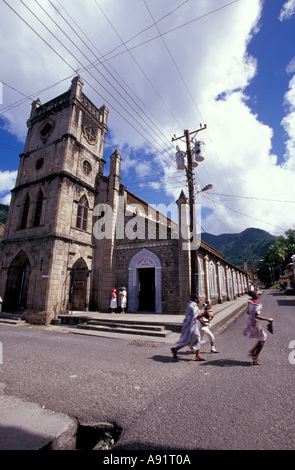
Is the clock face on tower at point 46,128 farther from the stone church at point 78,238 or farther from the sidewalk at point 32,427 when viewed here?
the sidewalk at point 32,427

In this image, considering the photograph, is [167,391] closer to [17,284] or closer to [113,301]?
[113,301]

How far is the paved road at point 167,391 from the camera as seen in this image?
2586 mm

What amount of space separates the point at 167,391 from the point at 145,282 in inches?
507

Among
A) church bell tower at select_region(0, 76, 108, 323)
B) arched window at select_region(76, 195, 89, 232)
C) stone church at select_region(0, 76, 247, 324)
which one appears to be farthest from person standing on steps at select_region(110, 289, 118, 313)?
arched window at select_region(76, 195, 89, 232)

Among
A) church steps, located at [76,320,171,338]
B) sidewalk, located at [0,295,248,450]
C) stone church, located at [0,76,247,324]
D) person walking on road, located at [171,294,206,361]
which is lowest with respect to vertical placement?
church steps, located at [76,320,171,338]

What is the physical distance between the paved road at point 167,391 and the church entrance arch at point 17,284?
9.57m

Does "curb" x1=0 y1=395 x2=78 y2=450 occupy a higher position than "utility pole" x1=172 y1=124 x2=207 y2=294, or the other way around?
"utility pole" x1=172 y1=124 x2=207 y2=294

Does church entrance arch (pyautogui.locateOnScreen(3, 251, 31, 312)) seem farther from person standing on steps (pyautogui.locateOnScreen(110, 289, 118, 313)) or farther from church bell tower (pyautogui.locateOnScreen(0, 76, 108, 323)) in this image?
person standing on steps (pyautogui.locateOnScreen(110, 289, 118, 313))

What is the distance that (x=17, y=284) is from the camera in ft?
50.5

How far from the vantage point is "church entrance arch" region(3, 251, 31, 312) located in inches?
583

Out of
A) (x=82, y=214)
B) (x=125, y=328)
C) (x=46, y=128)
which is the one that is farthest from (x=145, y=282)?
(x=46, y=128)

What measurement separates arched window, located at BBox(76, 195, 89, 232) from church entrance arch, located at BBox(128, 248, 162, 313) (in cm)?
486

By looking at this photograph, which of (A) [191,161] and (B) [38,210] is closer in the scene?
(A) [191,161]
